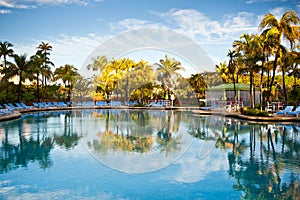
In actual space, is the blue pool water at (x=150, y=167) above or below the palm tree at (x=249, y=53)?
below

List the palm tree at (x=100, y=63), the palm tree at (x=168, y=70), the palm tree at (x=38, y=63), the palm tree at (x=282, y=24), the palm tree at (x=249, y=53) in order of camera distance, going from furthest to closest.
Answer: the palm tree at (x=100, y=63), the palm tree at (x=168, y=70), the palm tree at (x=38, y=63), the palm tree at (x=249, y=53), the palm tree at (x=282, y=24)

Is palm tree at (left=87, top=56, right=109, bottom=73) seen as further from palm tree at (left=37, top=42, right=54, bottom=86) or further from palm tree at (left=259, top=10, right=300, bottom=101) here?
palm tree at (left=259, top=10, right=300, bottom=101)

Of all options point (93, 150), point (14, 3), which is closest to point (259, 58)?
point (93, 150)

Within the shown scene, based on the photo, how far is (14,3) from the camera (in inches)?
941

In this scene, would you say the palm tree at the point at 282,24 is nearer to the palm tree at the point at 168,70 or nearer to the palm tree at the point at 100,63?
the palm tree at the point at 168,70

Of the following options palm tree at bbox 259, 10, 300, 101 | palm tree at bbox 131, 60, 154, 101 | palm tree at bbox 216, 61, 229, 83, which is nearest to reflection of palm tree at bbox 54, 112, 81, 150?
palm tree at bbox 259, 10, 300, 101

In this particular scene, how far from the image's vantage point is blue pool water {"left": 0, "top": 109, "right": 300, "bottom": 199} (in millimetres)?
5258

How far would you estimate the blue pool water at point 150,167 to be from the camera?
207 inches

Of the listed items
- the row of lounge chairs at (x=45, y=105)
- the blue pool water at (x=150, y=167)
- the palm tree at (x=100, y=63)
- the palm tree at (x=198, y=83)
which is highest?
the palm tree at (x=100, y=63)

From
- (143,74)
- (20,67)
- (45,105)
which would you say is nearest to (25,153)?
(20,67)

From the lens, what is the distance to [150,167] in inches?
275

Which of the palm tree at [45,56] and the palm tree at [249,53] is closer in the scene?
the palm tree at [249,53]

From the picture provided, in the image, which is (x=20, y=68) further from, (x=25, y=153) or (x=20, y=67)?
(x=25, y=153)

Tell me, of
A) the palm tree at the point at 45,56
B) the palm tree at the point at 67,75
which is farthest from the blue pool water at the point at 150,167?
the palm tree at the point at 67,75
